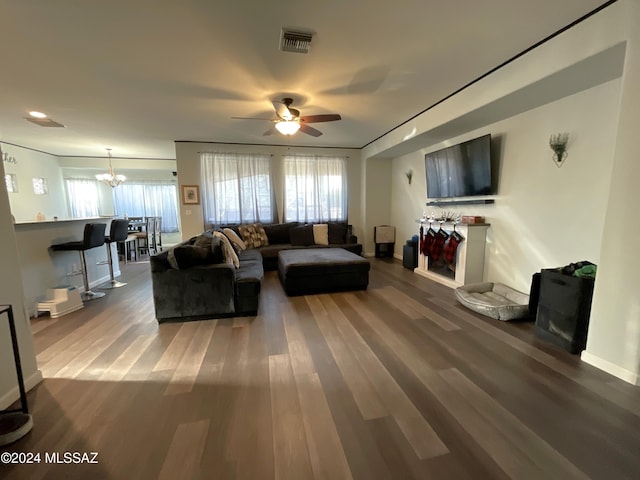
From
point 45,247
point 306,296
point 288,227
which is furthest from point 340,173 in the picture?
point 45,247

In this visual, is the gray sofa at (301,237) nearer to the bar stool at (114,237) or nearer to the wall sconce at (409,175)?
the wall sconce at (409,175)

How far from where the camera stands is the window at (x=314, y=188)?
6160 mm

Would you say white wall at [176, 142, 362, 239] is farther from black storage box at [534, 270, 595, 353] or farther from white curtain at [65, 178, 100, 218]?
black storage box at [534, 270, 595, 353]

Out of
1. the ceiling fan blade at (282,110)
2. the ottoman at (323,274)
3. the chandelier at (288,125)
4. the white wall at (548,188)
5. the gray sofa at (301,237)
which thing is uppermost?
the ceiling fan blade at (282,110)

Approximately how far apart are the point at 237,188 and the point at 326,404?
5098 millimetres

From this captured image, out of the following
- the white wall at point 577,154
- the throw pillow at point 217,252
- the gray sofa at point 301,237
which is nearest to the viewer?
the white wall at point 577,154

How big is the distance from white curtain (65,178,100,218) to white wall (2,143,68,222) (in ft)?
0.49

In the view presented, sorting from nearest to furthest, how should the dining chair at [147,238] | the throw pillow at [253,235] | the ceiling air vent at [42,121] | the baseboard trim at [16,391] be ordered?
the baseboard trim at [16,391] < the ceiling air vent at [42,121] < the throw pillow at [253,235] < the dining chair at [147,238]

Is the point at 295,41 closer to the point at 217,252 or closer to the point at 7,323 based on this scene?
the point at 217,252

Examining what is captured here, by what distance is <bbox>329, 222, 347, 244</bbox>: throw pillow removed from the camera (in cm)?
585

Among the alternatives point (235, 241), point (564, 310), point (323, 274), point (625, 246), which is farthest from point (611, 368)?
point (235, 241)

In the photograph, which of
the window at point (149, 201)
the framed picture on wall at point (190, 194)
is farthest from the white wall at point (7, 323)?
the window at point (149, 201)

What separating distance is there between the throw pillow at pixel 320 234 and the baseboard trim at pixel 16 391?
14.4 feet

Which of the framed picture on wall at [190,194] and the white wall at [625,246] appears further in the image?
the framed picture on wall at [190,194]
